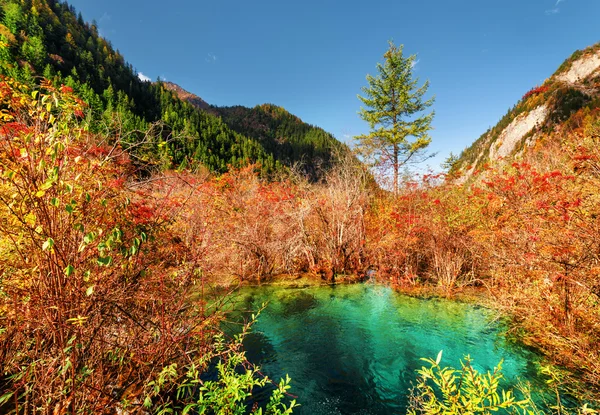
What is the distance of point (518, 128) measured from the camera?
250 ft

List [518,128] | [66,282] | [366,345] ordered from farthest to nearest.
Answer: [518,128], [366,345], [66,282]

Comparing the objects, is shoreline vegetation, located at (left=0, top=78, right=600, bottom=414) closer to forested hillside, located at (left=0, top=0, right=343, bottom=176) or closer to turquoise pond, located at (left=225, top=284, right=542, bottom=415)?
turquoise pond, located at (left=225, top=284, right=542, bottom=415)

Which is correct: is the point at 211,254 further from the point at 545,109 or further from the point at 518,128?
the point at 518,128

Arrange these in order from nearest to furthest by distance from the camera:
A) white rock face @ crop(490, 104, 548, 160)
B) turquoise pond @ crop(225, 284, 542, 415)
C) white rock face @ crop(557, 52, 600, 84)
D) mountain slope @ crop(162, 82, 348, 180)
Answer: turquoise pond @ crop(225, 284, 542, 415), white rock face @ crop(557, 52, 600, 84), white rock face @ crop(490, 104, 548, 160), mountain slope @ crop(162, 82, 348, 180)

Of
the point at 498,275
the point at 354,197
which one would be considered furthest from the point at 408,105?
the point at 498,275

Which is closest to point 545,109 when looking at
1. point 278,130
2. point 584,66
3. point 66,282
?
point 584,66

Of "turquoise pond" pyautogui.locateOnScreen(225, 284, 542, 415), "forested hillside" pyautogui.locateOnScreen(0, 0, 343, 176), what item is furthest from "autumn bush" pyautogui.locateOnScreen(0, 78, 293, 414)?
"forested hillside" pyautogui.locateOnScreen(0, 0, 343, 176)

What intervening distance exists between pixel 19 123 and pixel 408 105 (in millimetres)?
24312

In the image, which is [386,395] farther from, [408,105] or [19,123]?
[408,105]

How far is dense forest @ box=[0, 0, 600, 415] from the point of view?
2391 millimetres

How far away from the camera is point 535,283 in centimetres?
575

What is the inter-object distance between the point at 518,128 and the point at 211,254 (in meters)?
100

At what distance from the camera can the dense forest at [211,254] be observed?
2391mm

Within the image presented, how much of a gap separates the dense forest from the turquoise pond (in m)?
0.42
